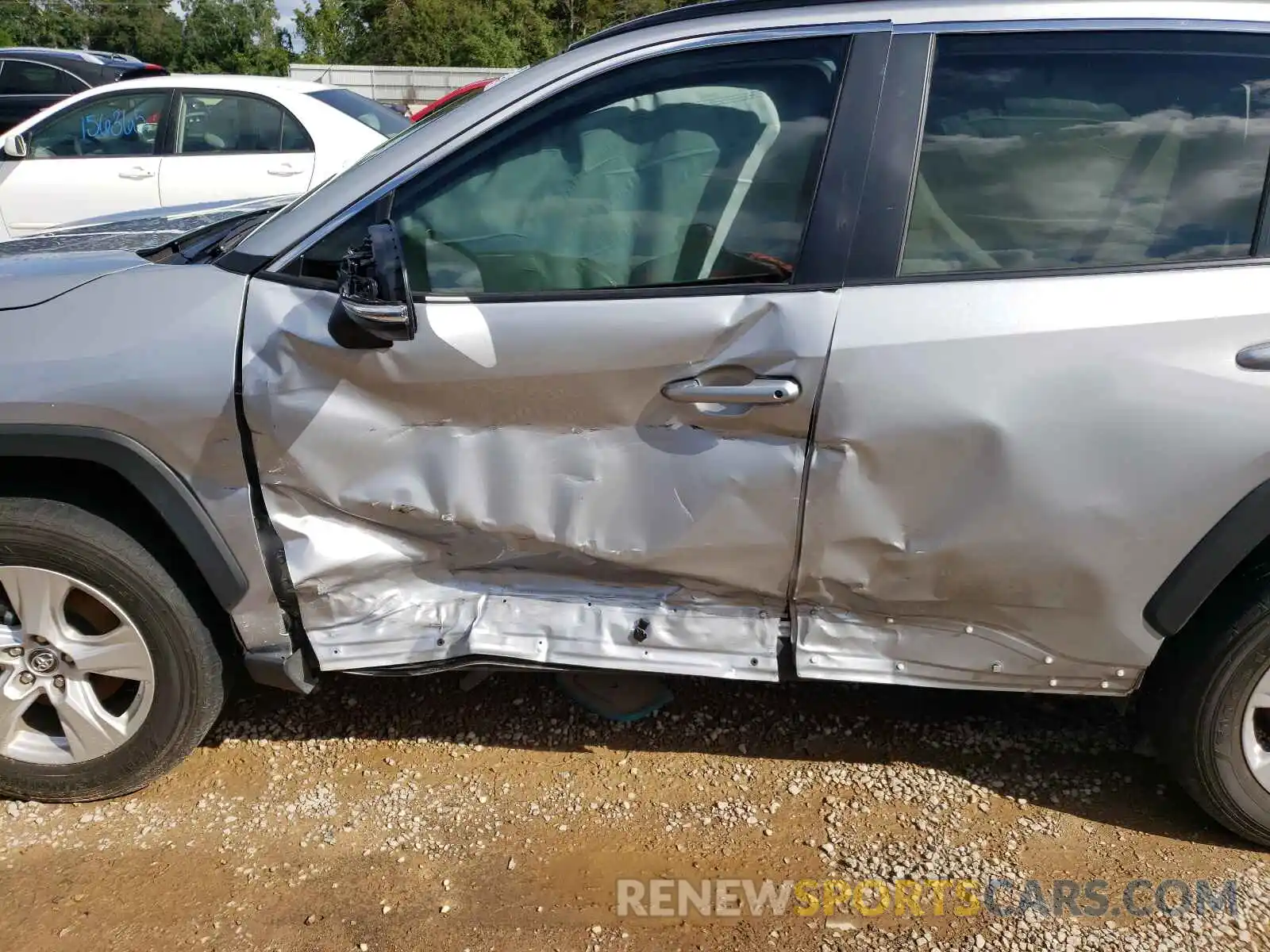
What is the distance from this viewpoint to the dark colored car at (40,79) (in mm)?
9164

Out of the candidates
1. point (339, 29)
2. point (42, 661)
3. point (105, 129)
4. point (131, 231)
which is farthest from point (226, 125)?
point (339, 29)

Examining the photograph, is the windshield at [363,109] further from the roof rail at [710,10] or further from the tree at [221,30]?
the tree at [221,30]

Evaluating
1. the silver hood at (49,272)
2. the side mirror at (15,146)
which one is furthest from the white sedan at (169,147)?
the silver hood at (49,272)

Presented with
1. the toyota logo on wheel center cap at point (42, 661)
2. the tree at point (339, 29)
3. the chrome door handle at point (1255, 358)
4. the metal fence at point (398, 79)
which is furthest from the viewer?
the tree at point (339, 29)

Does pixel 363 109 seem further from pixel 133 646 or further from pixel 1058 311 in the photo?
pixel 1058 311

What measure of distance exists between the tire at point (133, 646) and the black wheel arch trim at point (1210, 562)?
2.29 metres

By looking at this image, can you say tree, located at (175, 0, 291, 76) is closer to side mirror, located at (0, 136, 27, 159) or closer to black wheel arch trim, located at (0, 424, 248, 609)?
side mirror, located at (0, 136, 27, 159)

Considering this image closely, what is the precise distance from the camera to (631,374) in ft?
7.10

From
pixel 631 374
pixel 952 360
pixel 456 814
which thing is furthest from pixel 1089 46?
pixel 456 814

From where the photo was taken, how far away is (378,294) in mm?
2119

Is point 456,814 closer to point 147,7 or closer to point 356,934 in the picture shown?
point 356,934

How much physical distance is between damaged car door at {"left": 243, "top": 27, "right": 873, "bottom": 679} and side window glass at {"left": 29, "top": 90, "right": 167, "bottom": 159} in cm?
564

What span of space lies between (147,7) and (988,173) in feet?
221

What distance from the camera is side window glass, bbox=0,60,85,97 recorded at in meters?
9.17
